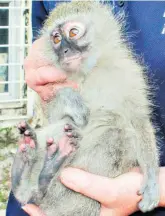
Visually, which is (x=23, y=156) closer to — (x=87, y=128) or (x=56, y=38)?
(x=87, y=128)

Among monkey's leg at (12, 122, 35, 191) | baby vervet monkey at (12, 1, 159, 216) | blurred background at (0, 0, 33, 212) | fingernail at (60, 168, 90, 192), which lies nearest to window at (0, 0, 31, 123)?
blurred background at (0, 0, 33, 212)

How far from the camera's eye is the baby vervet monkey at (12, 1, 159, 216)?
2.42 metres

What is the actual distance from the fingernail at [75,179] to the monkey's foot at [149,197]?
0.23 metres

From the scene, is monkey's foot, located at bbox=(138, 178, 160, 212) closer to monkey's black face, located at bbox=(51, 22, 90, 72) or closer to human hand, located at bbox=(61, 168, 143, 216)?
human hand, located at bbox=(61, 168, 143, 216)

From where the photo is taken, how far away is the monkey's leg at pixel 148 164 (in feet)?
7.81

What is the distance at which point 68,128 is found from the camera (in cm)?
239

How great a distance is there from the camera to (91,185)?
7.67 feet

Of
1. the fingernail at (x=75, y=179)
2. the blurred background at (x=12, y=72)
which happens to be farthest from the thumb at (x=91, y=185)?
the blurred background at (x=12, y=72)

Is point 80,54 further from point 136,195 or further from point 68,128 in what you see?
point 136,195

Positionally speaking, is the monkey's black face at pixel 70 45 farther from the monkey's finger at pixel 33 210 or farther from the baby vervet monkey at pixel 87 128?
the monkey's finger at pixel 33 210

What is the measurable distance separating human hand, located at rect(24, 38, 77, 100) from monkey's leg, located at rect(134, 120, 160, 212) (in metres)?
0.36

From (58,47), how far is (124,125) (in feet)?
1.45

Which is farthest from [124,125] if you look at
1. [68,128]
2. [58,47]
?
[58,47]

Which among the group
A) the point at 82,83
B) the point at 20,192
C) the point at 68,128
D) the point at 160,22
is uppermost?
the point at 160,22
